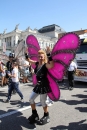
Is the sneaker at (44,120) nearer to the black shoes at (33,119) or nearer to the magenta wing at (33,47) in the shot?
the black shoes at (33,119)

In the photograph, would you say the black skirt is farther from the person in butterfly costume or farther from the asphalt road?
the asphalt road

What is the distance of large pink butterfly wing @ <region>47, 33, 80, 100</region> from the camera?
363 cm

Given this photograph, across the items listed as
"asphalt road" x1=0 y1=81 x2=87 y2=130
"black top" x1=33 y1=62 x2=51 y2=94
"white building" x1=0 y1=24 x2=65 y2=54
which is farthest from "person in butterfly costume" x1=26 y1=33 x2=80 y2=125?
"white building" x1=0 y1=24 x2=65 y2=54

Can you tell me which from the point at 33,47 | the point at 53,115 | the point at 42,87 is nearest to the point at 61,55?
the point at 42,87

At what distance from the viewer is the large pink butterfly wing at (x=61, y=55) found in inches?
143

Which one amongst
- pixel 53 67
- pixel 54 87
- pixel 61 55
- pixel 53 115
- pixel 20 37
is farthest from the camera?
pixel 20 37

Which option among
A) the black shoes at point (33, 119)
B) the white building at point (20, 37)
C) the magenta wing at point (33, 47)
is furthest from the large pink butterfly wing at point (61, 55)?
the white building at point (20, 37)

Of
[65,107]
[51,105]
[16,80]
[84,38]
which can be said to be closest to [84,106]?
[65,107]

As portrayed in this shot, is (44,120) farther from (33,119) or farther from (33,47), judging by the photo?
(33,47)

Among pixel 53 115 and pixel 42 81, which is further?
pixel 53 115

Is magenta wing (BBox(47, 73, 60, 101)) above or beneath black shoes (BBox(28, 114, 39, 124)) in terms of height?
above

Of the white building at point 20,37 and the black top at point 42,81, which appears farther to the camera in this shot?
the white building at point 20,37

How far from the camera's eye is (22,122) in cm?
433

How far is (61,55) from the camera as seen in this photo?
379 cm
